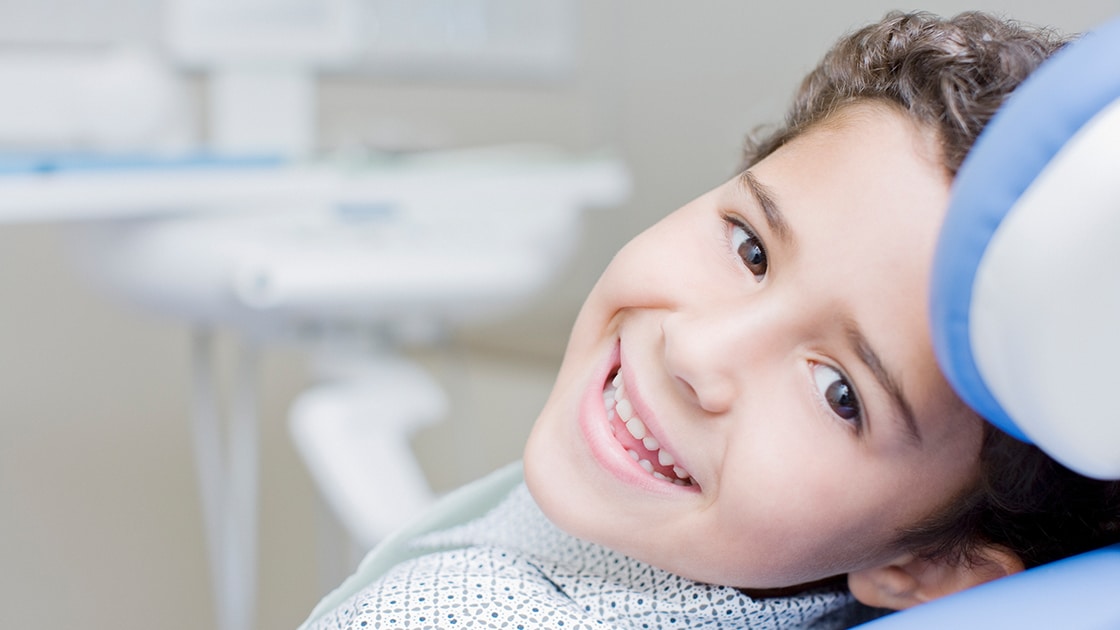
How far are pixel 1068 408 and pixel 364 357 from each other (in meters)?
0.96

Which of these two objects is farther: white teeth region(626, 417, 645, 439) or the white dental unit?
the white dental unit

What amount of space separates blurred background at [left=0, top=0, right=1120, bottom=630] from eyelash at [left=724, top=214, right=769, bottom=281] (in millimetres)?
637

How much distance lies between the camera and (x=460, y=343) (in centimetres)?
241

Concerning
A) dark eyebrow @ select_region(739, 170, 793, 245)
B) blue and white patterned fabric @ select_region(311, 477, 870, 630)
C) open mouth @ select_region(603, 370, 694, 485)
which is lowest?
blue and white patterned fabric @ select_region(311, 477, 870, 630)

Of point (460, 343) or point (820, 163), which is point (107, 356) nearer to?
point (460, 343)

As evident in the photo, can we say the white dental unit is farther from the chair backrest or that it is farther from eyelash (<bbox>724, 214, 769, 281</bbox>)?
the chair backrest

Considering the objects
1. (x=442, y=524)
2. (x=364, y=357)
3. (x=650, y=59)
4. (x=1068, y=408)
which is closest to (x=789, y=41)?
(x=650, y=59)

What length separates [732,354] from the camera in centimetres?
47

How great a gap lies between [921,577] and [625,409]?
0.53ft

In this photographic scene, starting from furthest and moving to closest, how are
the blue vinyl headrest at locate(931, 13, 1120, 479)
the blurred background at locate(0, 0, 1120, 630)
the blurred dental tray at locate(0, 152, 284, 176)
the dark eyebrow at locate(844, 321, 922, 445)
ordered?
the blurred background at locate(0, 0, 1120, 630)
the blurred dental tray at locate(0, 152, 284, 176)
the dark eyebrow at locate(844, 321, 922, 445)
the blue vinyl headrest at locate(931, 13, 1120, 479)

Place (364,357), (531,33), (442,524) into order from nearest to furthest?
(442,524) → (364,357) → (531,33)

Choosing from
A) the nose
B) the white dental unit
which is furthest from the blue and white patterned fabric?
the white dental unit

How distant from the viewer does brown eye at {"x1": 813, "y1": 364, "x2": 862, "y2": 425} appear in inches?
18.4

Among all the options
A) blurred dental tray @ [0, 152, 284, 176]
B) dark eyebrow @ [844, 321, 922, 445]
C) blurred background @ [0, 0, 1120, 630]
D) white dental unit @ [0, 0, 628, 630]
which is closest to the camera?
dark eyebrow @ [844, 321, 922, 445]
